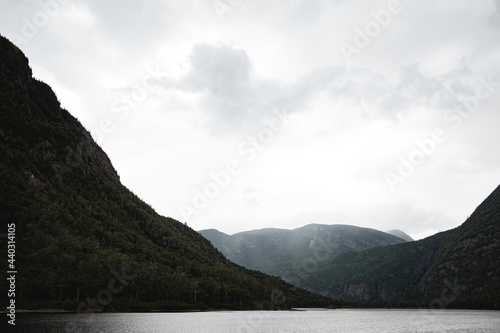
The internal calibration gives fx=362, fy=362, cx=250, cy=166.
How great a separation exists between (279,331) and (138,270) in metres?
108

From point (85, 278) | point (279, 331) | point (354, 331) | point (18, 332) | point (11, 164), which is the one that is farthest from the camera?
point (11, 164)

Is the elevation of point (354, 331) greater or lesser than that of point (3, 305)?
lesser

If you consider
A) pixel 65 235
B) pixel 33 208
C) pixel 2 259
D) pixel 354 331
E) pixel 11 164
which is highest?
pixel 11 164

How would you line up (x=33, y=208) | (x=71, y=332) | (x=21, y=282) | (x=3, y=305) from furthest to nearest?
(x=33, y=208), (x=21, y=282), (x=3, y=305), (x=71, y=332)

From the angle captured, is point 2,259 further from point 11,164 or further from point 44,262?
point 11,164

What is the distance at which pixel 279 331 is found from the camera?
104688mm

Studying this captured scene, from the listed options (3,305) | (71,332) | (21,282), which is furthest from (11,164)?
(71,332)

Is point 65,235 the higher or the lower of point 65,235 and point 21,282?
the higher

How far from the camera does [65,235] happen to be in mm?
185625

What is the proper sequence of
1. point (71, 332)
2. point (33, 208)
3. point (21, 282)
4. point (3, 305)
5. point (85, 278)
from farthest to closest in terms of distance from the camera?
point (33, 208) → point (85, 278) → point (21, 282) → point (3, 305) → point (71, 332)

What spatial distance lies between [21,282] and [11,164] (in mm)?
82115

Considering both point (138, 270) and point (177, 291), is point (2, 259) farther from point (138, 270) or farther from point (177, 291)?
point (177, 291)

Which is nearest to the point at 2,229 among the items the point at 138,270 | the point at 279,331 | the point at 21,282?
the point at 21,282

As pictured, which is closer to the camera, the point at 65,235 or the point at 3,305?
the point at 3,305
